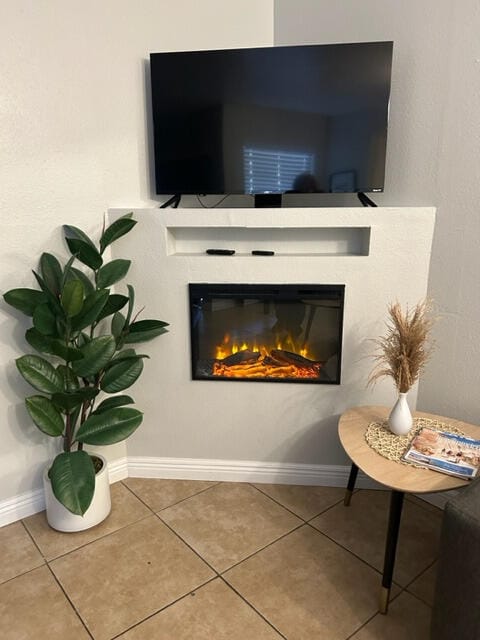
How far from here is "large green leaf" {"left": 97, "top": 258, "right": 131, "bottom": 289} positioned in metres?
1.81

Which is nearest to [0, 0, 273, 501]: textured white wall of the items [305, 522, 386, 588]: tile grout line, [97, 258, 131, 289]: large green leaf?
[97, 258, 131, 289]: large green leaf

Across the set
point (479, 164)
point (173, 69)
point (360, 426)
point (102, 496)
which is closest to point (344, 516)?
point (360, 426)

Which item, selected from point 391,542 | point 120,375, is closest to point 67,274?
point 120,375

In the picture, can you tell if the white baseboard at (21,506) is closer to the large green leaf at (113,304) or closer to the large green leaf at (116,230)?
the large green leaf at (113,304)

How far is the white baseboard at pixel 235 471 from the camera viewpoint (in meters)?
2.15

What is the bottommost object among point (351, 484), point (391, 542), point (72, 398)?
point (351, 484)

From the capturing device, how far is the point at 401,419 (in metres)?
1.67

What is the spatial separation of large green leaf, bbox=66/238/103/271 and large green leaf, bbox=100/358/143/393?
392 mm

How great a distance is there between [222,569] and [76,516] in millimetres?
633

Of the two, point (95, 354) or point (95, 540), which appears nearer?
point (95, 354)

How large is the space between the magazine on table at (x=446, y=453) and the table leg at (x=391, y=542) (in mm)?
138

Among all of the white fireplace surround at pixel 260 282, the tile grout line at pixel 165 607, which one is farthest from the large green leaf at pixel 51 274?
the tile grout line at pixel 165 607

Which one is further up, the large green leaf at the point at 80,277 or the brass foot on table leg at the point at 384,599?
the large green leaf at the point at 80,277

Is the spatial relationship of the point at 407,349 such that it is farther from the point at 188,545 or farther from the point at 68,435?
the point at 68,435
